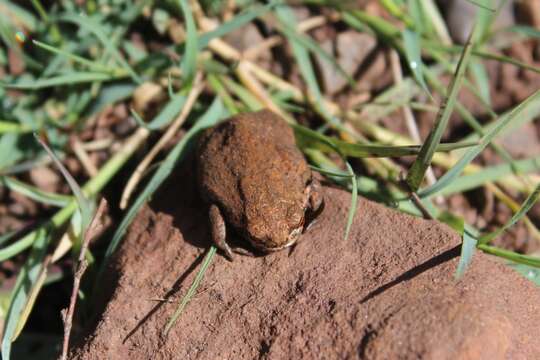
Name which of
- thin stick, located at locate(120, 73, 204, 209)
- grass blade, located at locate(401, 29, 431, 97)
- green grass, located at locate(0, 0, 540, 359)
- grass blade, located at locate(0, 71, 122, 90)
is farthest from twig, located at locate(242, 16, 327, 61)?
grass blade, located at locate(0, 71, 122, 90)

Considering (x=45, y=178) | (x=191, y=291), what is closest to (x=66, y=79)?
(x=45, y=178)

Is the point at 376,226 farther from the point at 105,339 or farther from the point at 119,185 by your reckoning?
the point at 119,185

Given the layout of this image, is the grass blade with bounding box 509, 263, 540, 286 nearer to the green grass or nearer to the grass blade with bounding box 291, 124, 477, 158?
the green grass

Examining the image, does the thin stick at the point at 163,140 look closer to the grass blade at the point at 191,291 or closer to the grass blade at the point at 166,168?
the grass blade at the point at 166,168

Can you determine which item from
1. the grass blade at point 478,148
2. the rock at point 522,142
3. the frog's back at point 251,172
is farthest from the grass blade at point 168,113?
the rock at point 522,142

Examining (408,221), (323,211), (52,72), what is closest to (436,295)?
(408,221)

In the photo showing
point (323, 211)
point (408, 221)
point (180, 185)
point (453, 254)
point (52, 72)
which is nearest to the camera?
point (453, 254)
